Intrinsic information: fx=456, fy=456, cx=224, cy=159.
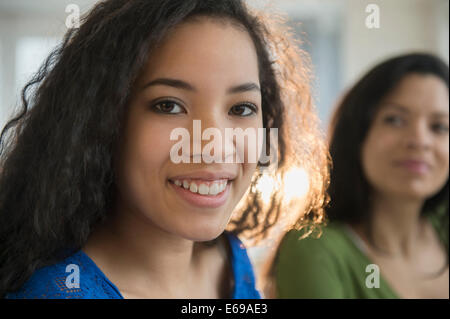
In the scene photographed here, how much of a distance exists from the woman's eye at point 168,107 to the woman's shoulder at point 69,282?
0.76ft

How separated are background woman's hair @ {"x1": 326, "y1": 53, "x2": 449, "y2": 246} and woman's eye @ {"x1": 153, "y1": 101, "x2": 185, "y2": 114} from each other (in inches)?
24.8

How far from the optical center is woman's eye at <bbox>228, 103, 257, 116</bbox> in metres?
0.63

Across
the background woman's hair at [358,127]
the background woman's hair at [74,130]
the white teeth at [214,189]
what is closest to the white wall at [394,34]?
the background woman's hair at [358,127]

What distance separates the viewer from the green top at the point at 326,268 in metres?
1.03

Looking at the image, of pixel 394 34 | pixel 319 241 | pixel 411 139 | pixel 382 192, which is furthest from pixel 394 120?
pixel 394 34

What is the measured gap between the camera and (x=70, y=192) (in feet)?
1.98

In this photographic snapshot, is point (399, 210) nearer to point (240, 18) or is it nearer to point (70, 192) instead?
point (240, 18)

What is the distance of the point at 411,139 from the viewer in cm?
105

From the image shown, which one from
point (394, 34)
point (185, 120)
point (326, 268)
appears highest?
point (394, 34)

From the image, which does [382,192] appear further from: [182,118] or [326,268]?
[182,118]

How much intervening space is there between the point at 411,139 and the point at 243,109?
0.57 m

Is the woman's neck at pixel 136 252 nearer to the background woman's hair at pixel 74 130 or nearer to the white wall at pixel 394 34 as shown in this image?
the background woman's hair at pixel 74 130

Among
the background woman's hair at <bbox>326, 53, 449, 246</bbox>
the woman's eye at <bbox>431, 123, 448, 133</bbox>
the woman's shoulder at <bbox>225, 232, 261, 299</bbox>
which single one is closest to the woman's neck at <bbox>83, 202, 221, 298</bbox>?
the woman's shoulder at <bbox>225, 232, 261, 299</bbox>

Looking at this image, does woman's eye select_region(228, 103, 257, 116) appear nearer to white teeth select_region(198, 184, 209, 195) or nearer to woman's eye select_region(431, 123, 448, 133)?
white teeth select_region(198, 184, 209, 195)
